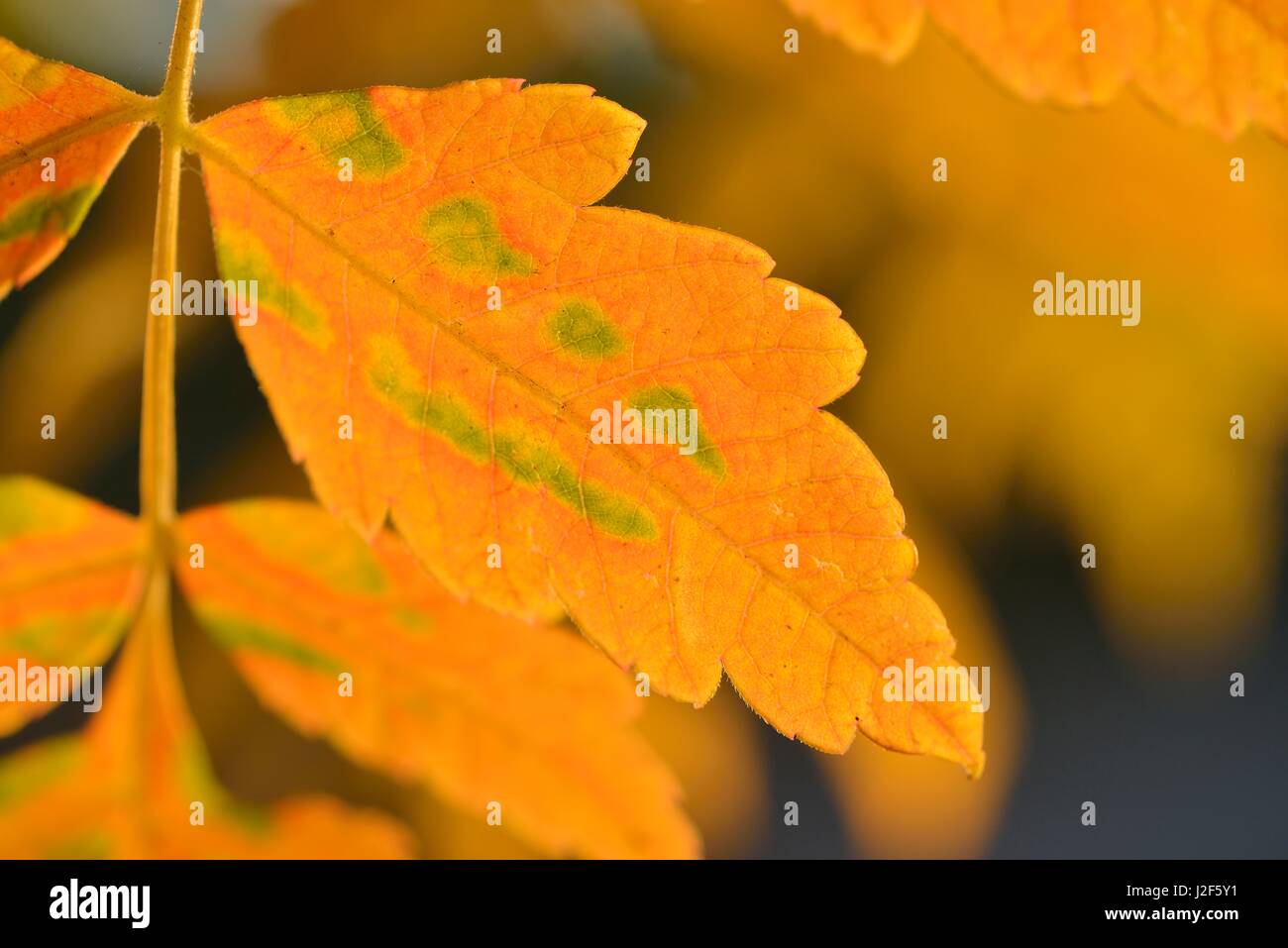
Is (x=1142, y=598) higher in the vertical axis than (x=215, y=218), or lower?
lower

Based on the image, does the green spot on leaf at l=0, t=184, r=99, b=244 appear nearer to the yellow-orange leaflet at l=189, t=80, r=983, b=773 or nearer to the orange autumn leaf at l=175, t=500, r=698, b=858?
the yellow-orange leaflet at l=189, t=80, r=983, b=773

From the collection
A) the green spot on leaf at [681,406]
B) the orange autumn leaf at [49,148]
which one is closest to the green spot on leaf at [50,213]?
the orange autumn leaf at [49,148]

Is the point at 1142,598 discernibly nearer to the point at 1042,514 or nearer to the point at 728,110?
the point at 1042,514

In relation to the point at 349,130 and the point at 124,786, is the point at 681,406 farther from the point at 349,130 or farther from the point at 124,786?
the point at 124,786

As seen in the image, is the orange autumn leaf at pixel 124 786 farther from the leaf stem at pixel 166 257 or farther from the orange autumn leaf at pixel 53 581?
the leaf stem at pixel 166 257

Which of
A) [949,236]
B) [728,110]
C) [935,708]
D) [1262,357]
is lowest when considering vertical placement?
[935,708]

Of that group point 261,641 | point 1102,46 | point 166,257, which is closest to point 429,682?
point 261,641

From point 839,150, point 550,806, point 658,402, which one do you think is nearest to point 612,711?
point 550,806
